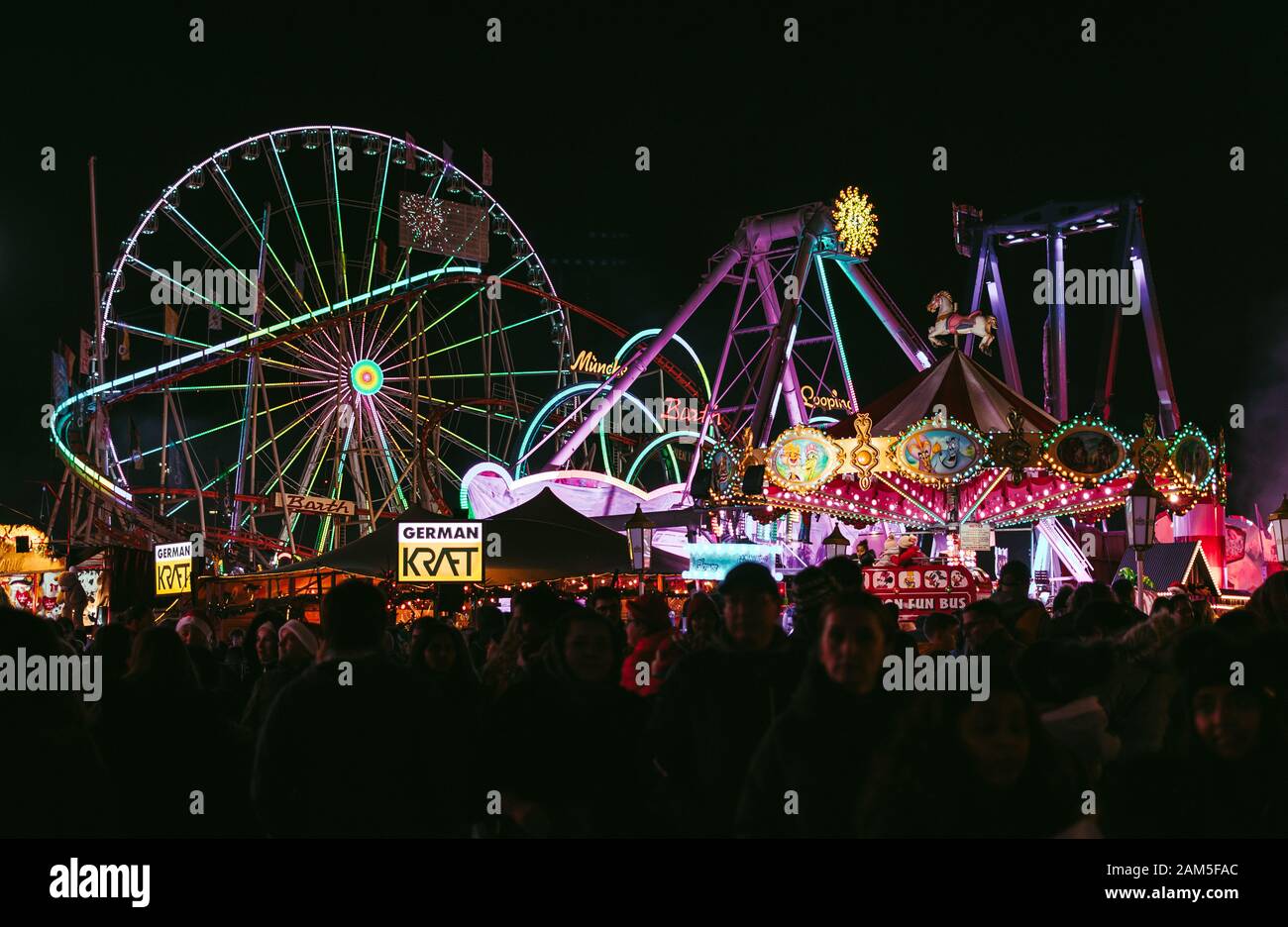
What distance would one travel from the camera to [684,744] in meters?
4.04

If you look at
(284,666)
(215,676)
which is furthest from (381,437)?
(284,666)

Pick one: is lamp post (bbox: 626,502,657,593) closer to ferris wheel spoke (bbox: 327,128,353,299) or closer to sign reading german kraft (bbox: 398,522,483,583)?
sign reading german kraft (bbox: 398,522,483,583)

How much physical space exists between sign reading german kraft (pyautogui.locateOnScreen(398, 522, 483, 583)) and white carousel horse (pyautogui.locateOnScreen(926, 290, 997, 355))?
14.0 m

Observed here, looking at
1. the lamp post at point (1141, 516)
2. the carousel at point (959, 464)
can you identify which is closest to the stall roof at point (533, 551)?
the lamp post at point (1141, 516)

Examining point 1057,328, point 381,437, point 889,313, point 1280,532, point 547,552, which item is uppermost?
point 889,313

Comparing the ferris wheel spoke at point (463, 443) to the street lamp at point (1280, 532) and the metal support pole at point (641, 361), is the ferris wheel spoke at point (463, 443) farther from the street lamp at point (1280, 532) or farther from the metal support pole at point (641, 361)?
the street lamp at point (1280, 532)

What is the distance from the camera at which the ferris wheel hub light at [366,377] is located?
102ft

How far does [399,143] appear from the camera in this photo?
101 feet

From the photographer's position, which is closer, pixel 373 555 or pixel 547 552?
pixel 547 552

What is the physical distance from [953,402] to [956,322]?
1653 mm

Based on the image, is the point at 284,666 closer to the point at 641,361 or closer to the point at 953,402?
the point at 953,402

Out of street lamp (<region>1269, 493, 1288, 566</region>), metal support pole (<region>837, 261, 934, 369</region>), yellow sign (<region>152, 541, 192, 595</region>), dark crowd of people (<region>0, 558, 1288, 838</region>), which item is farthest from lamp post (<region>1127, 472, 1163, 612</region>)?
metal support pole (<region>837, 261, 934, 369</region>)

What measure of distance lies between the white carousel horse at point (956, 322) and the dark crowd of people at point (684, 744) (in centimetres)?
1802
